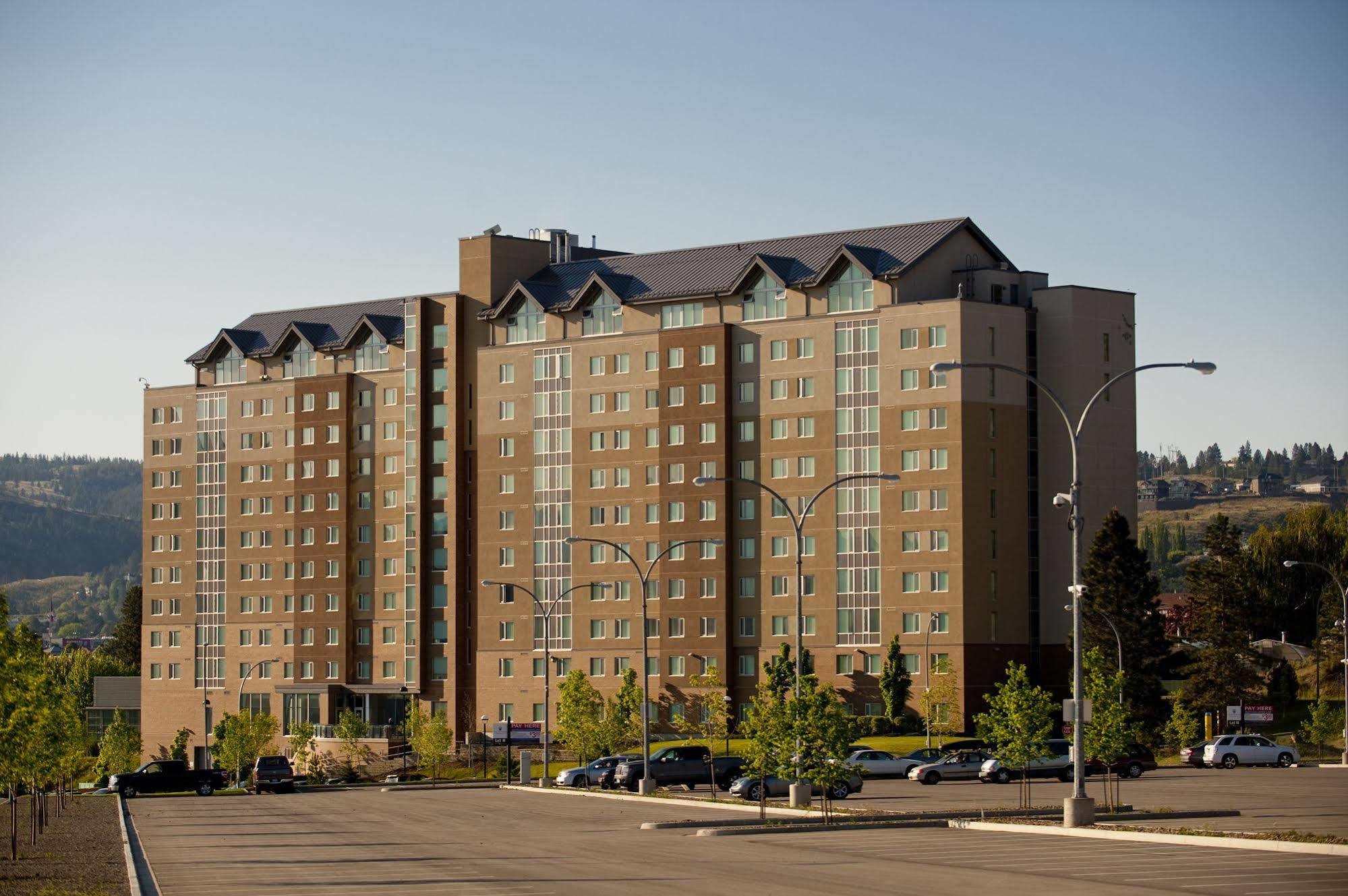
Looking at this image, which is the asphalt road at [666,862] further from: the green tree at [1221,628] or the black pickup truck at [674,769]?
the green tree at [1221,628]

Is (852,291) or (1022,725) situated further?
(852,291)

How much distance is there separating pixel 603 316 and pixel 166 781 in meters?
45.5

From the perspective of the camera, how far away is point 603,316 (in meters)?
126

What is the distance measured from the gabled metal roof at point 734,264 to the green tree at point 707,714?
82.4 feet

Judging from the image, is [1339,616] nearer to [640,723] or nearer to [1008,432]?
[1008,432]

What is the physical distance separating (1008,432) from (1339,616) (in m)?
30.0

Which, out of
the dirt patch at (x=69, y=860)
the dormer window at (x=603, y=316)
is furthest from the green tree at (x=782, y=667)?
the dirt patch at (x=69, y=860)

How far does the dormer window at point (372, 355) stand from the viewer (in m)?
141

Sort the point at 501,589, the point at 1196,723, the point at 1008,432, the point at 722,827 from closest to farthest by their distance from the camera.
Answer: the point at 722,827 < the point at 1196,723 < the point at 1008,432 < the point at 501,589

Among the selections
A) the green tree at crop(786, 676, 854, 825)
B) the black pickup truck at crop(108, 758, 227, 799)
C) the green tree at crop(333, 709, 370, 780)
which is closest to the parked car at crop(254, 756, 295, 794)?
the black pickup truck at crop(108, 758, 227, 799)

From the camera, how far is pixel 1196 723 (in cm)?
10006

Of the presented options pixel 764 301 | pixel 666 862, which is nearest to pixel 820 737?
pixel 666 862

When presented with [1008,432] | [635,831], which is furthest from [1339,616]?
[635,831]

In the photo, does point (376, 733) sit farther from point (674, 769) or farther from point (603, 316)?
point (674, 769)
